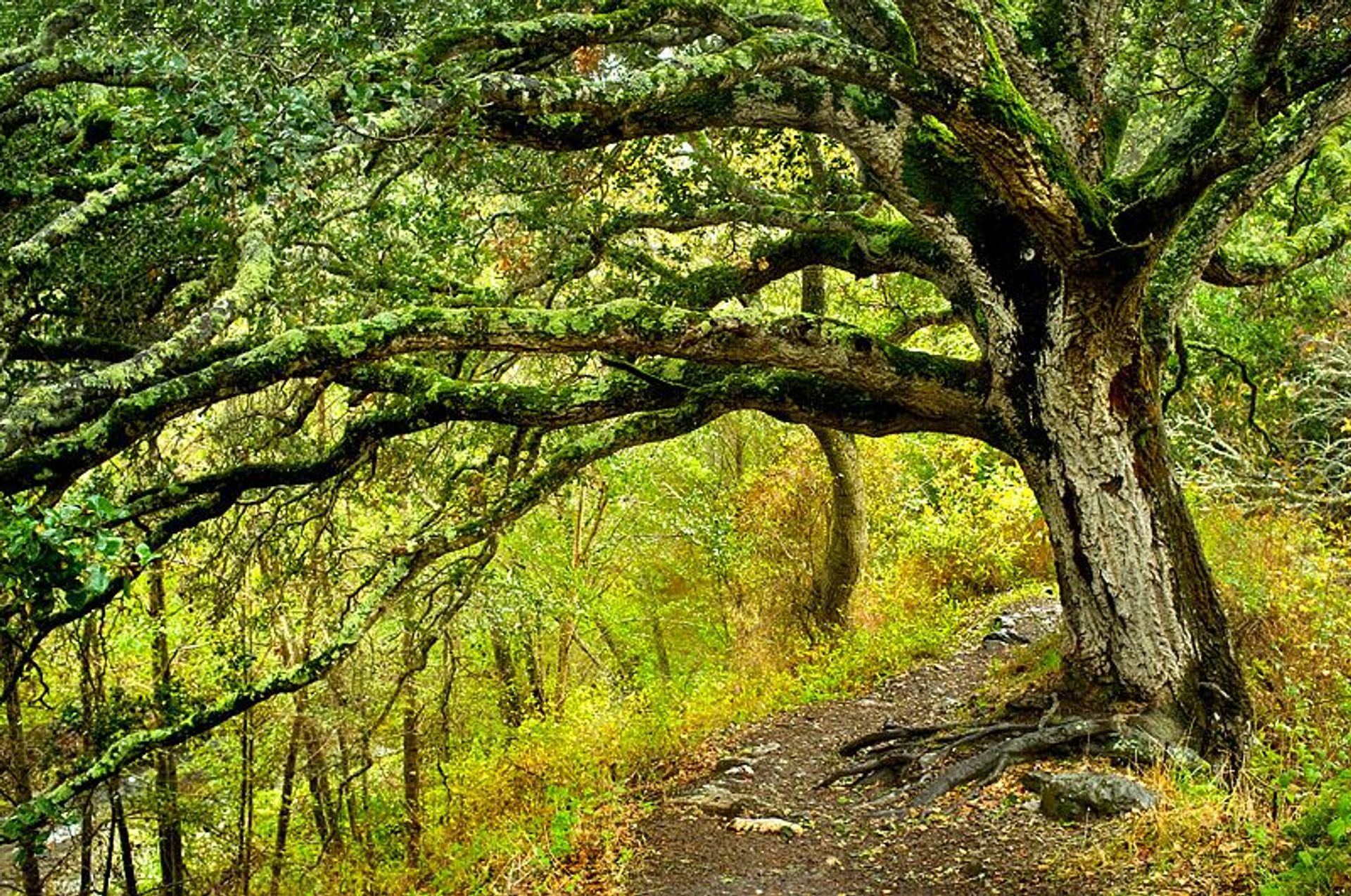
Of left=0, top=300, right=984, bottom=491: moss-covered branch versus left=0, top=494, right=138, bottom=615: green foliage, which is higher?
left=0, top=300, right=984, bottom=491: moss-covered branch

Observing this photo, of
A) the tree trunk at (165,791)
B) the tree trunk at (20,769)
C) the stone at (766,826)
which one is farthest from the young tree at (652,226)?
the tree trunk at (165,791)

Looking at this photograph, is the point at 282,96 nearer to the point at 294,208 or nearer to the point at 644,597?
the point at 294,208

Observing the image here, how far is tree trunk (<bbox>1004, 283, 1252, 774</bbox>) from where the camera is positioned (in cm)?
656

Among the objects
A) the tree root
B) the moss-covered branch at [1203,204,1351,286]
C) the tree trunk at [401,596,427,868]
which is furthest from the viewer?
the tree trunk at [401,596,427,868]

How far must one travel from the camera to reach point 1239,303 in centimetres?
1327

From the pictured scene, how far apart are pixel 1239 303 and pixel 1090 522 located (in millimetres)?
8507

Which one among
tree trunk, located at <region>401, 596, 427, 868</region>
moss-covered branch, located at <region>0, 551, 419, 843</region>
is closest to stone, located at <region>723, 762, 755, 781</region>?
tree trunk, located at <region>401, 596, 427, 868</region>

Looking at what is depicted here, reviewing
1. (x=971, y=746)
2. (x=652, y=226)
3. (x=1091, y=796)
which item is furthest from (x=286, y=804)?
(x=1091, y=796)

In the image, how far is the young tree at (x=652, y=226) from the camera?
4.65m

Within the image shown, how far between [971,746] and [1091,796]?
1672 millimetres

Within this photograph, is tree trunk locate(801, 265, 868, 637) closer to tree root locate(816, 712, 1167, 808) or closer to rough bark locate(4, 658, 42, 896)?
tree root locate(816, 712, 1167, 808)

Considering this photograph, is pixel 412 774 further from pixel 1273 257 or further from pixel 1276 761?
pixel 1273 257

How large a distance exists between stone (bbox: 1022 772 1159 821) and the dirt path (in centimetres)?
11

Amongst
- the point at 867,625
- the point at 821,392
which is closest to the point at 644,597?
the point at 867,625
